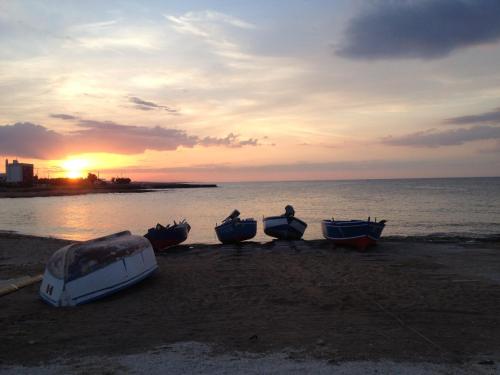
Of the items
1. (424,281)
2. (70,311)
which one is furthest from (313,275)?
(70,311)

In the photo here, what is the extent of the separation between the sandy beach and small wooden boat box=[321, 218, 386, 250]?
3.74 m

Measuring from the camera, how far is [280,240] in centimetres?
2275

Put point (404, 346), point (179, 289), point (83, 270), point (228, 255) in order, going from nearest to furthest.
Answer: point (404, 346) → point (83, 270) → point (179, 289) → point (228, 255)

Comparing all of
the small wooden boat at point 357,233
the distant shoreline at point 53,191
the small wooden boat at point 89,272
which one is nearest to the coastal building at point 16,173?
the distant shoreline at point 53,191

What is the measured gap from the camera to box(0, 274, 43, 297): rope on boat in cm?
1093

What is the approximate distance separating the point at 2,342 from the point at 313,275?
8.00 meters

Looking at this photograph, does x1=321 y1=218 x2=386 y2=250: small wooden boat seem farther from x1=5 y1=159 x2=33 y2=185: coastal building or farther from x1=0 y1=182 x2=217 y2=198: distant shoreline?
x1=5 y1=159 x2=33 y2=185: coastal building

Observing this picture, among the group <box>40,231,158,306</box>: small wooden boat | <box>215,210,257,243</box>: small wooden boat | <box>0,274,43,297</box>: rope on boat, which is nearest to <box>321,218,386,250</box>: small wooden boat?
<box>215,210,257,243</box>: small wooden boat

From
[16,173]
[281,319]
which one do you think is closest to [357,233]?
[281,319]

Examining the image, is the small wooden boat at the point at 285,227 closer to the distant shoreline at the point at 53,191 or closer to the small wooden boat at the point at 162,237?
the small wooden boat at the point at 162,237

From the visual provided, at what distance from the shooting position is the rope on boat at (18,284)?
10.9 meters

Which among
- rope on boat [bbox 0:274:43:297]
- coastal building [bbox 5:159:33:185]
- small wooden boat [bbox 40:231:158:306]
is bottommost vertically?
rope on boat [bbox 0:274:43:297]

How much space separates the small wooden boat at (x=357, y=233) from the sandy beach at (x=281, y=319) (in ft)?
12.3

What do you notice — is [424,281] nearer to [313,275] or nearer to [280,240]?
[313,275]
